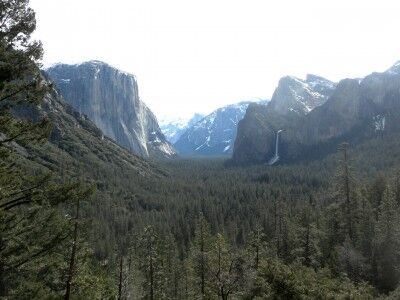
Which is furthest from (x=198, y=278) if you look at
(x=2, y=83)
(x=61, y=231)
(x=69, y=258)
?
(x=2, y=83)

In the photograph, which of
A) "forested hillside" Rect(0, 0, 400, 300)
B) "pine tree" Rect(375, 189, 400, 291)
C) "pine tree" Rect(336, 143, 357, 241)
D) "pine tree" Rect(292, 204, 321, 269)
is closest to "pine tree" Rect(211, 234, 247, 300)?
"forested hillside" Rect(0, 0, 400, 300)

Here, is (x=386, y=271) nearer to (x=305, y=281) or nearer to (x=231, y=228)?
(x=305, y=281)

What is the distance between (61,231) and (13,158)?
3931 mm

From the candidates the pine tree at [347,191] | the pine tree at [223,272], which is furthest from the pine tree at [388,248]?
the pine tree at [223,272]

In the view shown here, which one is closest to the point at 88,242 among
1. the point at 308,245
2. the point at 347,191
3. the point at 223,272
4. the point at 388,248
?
the point at 223,272

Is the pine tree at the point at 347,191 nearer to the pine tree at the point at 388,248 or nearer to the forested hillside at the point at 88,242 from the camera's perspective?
the forested hillside at the point at 88,242

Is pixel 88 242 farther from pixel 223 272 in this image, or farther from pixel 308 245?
pixel 308 245

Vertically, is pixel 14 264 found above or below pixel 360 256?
above

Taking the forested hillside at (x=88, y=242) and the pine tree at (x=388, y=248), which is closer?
the forested hillside at (x=88, y=242)

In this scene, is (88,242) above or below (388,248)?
above

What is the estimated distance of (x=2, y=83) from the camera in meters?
16.7

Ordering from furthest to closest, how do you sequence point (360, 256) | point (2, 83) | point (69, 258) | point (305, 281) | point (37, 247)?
point (360, 256), point (305, 281), point (69, 258), point (37, 247), point (2, 83)

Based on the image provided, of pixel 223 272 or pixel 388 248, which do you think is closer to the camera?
pixel 223 272

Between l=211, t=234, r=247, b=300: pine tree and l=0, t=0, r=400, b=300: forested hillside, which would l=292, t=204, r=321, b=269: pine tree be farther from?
l=211, t=234, r=247, b=300: pine tree
